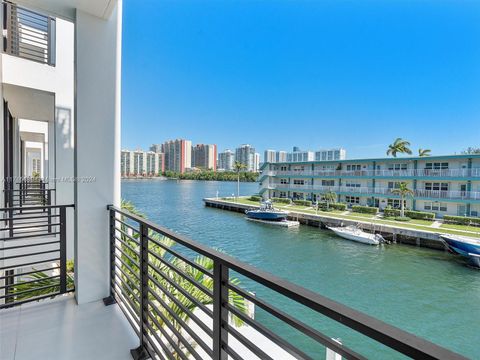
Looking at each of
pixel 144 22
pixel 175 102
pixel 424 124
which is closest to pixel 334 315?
pixel 144 22

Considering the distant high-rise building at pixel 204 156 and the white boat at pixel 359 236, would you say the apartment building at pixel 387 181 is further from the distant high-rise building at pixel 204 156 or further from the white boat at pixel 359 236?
the distant high-rise building at pixel 204 156

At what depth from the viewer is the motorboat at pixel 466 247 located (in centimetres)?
1180

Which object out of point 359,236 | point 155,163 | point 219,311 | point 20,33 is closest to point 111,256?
point 219,311

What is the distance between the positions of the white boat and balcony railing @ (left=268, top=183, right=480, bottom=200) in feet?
19.0

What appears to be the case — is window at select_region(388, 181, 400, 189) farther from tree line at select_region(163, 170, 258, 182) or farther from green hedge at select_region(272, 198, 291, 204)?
tree line at select_region(163, 170, 258, 182)

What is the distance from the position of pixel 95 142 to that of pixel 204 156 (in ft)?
186

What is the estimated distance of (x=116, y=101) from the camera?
89.5 inches

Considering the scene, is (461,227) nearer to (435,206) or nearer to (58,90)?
(435,206)

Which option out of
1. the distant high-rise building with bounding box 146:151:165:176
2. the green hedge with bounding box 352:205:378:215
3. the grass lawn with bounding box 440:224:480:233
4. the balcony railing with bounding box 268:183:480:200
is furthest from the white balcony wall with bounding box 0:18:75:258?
the distant high-rise building with bounding box 146:151:165:176

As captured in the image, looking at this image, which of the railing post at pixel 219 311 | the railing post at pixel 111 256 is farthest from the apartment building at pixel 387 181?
the railing post at pixel 219 311

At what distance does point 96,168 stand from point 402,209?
67.8ft

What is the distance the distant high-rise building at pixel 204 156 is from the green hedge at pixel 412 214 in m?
43.8

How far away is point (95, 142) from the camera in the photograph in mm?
2178

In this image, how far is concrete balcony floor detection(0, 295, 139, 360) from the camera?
1578 millimetres
